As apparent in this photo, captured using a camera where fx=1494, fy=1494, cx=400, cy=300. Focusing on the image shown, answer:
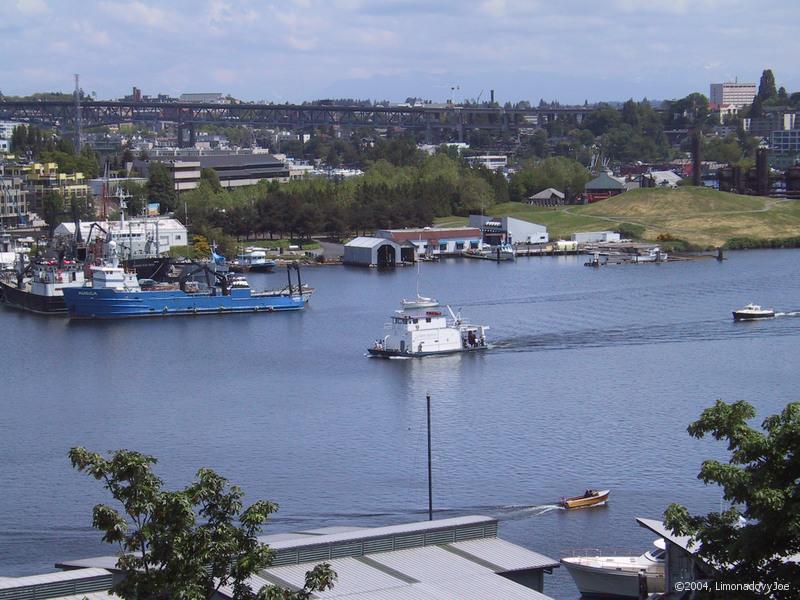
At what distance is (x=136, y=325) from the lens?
70.7 ft

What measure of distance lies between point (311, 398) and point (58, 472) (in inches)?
148

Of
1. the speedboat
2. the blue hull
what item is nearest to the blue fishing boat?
the blue hull

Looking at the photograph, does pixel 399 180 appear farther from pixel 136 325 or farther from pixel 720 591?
pixel 720 591

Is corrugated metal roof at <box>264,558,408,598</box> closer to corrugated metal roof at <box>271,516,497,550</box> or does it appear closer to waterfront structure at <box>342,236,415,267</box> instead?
corrugated metal roof at <box>271,516,497,550</box>

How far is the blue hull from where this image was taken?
22344 millimetres

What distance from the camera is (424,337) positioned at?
701 inches

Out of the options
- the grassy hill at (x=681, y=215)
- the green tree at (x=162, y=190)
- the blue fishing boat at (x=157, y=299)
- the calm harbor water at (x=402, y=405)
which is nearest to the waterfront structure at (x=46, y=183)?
the green tree at (x=162, y=190)

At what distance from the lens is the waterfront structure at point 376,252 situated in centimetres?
2881

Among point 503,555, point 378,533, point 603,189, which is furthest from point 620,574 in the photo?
point 603,189

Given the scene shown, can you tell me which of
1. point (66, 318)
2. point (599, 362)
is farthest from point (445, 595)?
point (66, 318)

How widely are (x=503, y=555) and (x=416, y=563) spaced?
18.2 inches

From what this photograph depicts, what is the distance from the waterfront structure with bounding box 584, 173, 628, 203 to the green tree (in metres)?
11.5

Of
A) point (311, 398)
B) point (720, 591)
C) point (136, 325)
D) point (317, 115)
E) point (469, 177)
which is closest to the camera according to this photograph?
point (720, 591)

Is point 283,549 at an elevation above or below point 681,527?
A: below
